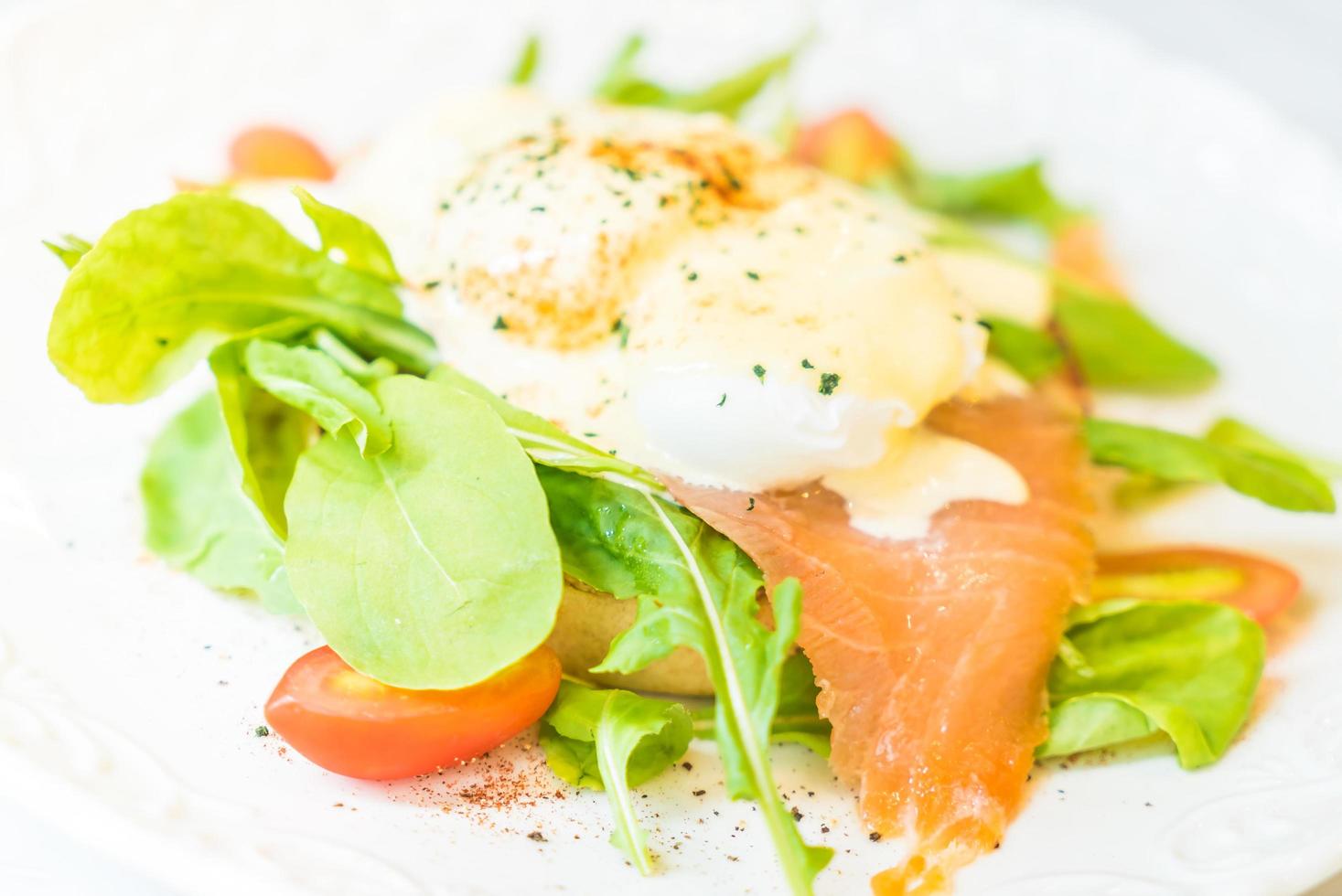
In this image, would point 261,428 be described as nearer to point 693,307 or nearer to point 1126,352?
point 693,307

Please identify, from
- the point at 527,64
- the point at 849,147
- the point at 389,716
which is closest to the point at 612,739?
the point at 389,716

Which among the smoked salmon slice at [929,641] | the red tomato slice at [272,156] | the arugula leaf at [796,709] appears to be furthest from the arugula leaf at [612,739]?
the red tomato slice at [272,156]

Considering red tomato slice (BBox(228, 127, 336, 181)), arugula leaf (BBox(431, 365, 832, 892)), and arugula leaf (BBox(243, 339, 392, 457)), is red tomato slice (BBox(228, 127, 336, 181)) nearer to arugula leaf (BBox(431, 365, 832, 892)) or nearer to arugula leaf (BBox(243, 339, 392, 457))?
arugula leaf (BBox(243, 339, 392, 457))

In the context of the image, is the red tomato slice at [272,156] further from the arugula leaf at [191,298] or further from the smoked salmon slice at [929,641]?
the smoked salmon slice at [929,641]

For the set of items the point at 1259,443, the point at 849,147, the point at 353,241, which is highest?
the point at 353,241

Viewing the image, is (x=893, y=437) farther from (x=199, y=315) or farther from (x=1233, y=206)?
(x=1233, y=206)

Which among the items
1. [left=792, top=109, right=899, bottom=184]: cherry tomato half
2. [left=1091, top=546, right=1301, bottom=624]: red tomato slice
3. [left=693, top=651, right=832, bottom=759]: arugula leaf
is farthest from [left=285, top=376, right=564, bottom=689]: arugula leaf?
[left=792, top=109, right=899, bottom=184]: cherry tomato half
